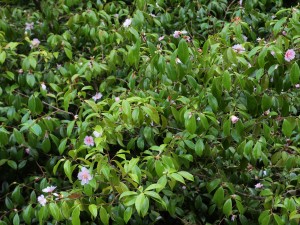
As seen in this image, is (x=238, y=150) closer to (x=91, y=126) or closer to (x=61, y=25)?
(x=91, y=126)

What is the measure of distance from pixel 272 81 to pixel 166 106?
0.47 m

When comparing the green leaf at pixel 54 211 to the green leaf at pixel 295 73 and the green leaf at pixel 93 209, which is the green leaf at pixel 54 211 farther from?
the green leaf at pixel 295 73

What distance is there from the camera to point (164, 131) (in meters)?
2.21

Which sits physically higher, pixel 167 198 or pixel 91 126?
pixel 91 126

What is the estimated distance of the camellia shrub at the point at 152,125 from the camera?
6.10 ft

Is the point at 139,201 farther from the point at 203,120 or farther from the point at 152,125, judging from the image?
the point at 152,125

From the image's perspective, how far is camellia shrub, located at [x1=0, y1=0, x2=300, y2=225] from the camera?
6.10 feet

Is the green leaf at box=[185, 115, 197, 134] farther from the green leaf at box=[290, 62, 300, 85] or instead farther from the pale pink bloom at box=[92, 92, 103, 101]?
the pale pink bloom at box=[92, 92, 103, 101]

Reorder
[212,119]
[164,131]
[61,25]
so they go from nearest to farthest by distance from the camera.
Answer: [212,119] < [164,131] < [61,25]

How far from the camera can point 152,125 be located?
218 cm

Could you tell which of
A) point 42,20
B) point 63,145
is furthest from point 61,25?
point 63,145

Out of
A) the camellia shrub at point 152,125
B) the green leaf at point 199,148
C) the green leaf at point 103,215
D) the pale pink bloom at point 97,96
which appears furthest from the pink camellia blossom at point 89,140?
the pale pink bloom at point 97,96

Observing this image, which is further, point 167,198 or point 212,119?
point 167,198

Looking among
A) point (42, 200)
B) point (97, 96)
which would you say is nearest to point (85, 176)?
point (42, 200)
